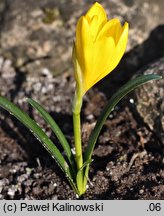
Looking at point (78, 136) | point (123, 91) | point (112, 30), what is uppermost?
point (112, 30)

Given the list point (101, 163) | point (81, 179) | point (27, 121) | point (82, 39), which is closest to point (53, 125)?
point (27, 121)

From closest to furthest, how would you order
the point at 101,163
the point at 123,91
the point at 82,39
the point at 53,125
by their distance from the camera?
the point at 82,39, the point at 123,91, the point at 53,125, the point at 101,163

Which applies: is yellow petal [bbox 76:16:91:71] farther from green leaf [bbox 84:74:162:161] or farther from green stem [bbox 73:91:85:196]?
green leaf [bbox 84:74:162:161]

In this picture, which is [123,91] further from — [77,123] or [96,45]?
[96,45]

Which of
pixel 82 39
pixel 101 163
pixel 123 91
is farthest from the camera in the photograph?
pixel 101 163

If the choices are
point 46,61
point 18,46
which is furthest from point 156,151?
point 18,46

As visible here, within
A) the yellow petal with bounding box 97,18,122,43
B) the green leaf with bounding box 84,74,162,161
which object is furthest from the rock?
the yellow petal with bounding box 97,18,122,43

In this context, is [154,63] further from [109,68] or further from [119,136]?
[109,68]
